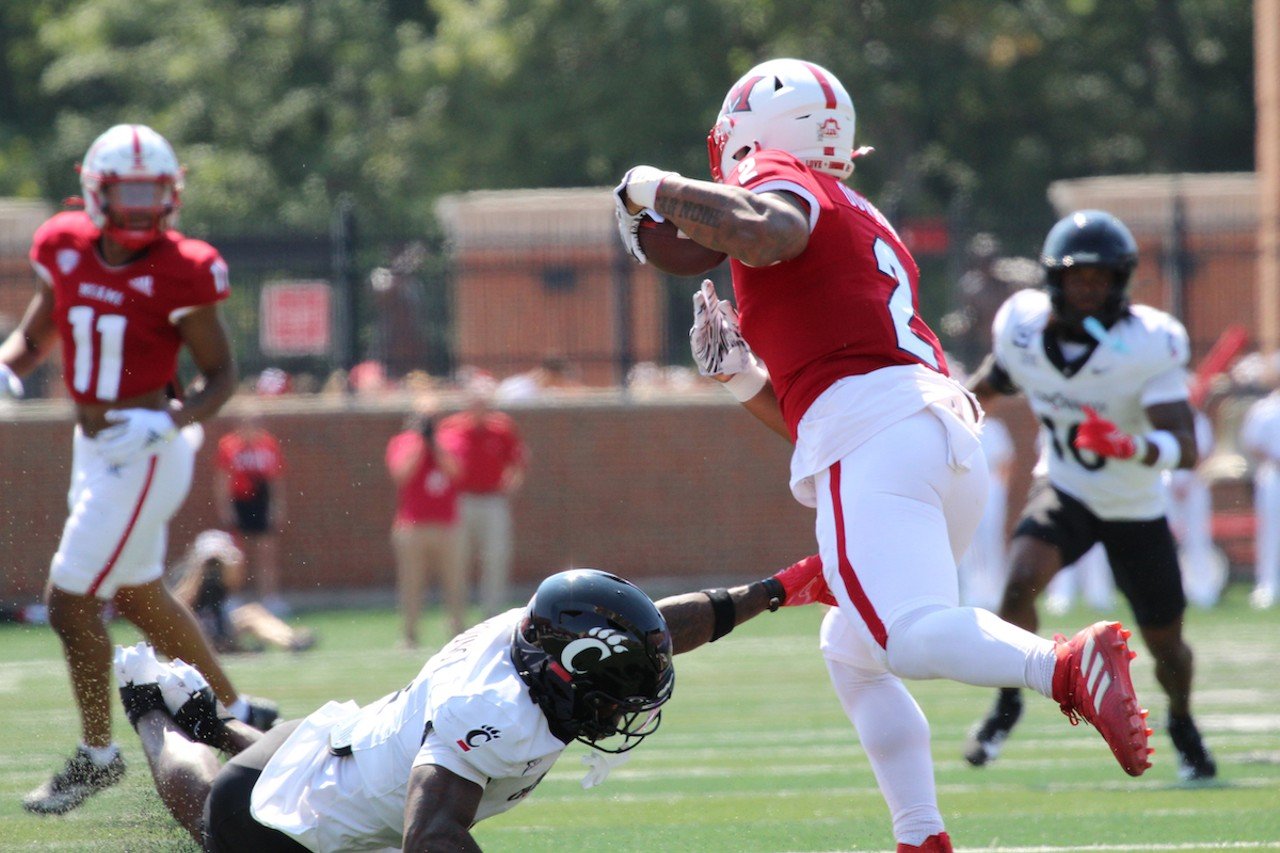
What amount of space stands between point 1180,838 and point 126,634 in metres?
4.22

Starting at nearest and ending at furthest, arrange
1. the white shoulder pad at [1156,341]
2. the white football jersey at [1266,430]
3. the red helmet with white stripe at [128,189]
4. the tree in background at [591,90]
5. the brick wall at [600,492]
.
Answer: the red helmet with white stripe at [128,189] < the white shoulder pad at [1156,341] < the white football jersey at [1266,430] < the brick wall at [600,492] < the tree in background at [591,90]

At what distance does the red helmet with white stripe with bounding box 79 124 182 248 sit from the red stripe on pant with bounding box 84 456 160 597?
76 cm

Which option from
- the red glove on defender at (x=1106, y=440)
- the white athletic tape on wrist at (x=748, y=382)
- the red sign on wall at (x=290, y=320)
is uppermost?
the white athletic tape on wrist at (x=748, y=382)

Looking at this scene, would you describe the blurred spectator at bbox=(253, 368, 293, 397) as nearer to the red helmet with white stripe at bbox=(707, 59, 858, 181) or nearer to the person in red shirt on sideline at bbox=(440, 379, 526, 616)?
the person in red shirt on sideline at bbox=(440, 379, 526, 616)

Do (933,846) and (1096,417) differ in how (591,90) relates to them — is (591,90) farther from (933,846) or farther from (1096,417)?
(933,846)

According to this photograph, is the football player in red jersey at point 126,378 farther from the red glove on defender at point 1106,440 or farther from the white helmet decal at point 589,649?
the red glove on defender at point 1106,440

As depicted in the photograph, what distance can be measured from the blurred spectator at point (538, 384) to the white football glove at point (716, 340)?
465 inches

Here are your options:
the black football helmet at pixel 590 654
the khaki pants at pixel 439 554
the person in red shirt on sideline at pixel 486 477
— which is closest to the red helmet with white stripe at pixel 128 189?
the black football helmet at pixel 590 654

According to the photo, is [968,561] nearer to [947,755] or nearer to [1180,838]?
[947,755]

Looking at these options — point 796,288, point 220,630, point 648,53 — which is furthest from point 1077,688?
point 648,53

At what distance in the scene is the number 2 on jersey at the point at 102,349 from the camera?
607cm

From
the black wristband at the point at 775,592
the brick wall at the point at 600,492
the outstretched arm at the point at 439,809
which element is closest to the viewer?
the outstretched arm at the point at 439,809

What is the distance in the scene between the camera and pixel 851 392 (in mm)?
4312

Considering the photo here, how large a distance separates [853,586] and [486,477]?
9506 mm
